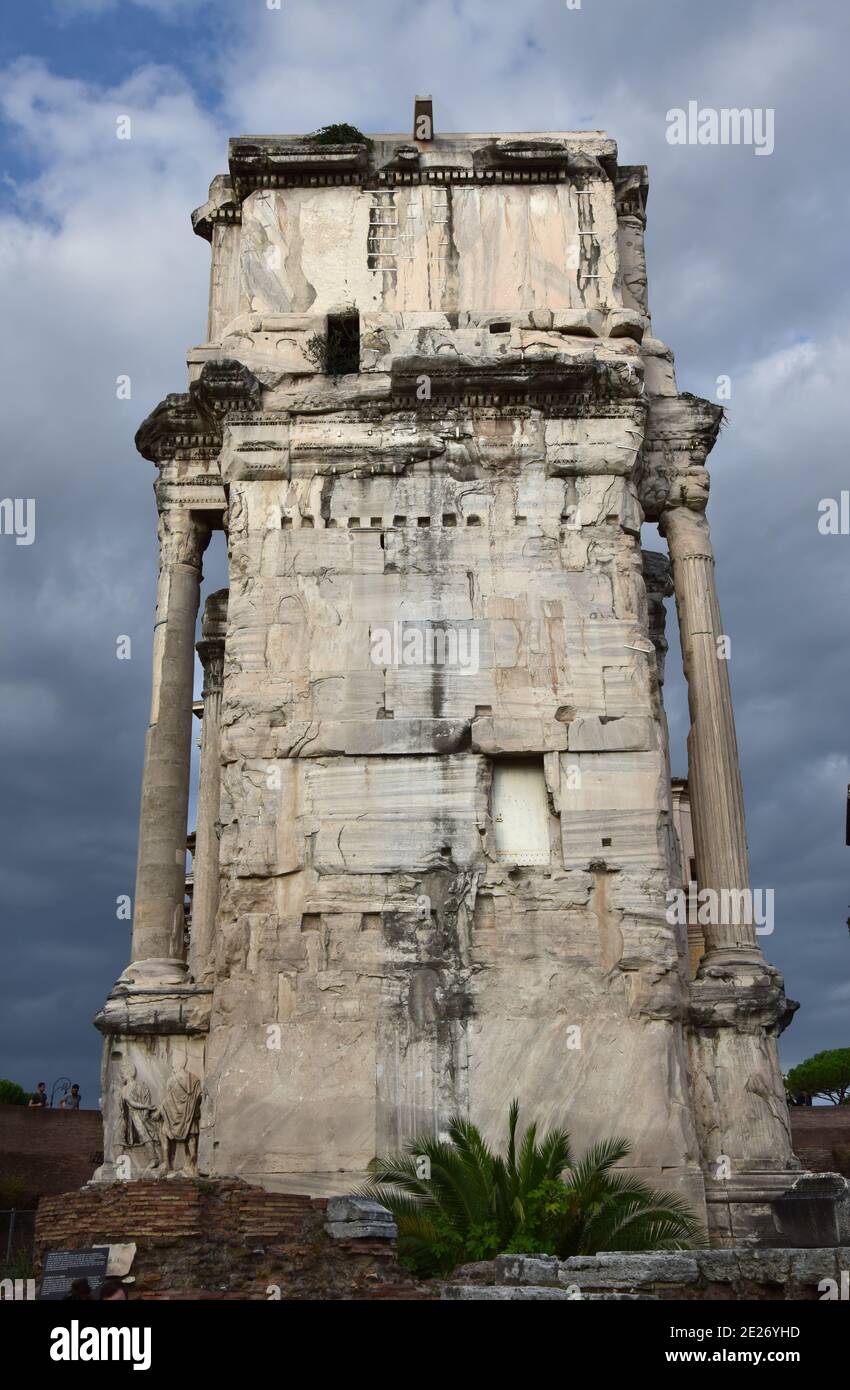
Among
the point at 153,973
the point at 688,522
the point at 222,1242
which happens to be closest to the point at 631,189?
the point at 688,522

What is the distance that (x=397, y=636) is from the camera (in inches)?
676

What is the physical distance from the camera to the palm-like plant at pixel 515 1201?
42.2ft

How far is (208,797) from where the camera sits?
20.9m

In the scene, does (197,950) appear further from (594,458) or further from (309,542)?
(594,458)

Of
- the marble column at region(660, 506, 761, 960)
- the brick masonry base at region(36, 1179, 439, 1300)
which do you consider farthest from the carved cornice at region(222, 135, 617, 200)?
the brick masonry base at region(36, 1179, 439, 1300)

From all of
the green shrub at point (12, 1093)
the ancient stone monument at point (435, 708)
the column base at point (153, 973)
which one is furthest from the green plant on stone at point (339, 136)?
the green shrub at point (12, 1093)

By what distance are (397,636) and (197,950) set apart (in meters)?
5.13

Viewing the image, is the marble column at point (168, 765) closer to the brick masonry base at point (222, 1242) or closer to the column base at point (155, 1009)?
the column base at point (155, 1009)

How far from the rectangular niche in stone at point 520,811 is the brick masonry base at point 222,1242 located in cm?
484

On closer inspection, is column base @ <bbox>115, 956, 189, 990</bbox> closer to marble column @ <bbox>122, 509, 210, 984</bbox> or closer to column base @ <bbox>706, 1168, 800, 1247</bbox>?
marble column @ <bbox>122, 509, 210, 984</bbox>

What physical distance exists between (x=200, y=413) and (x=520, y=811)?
21.9 ft

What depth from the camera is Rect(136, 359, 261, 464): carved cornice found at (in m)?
18.2
